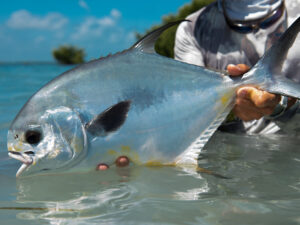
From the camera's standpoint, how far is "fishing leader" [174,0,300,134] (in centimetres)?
268

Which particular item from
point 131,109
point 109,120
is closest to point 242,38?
point 131,109

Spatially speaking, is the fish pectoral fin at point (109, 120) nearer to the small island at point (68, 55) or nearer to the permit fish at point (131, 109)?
the permit fish at point (131, 109)

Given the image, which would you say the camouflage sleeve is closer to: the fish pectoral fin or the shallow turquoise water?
the shallow turquoise water

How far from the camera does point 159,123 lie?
1701mm

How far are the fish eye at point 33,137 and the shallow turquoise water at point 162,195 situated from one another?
229 mm

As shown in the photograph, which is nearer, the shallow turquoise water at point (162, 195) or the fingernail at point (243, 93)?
the shallow turquoise water at point (162, 195)

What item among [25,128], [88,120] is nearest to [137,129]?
[88,120]

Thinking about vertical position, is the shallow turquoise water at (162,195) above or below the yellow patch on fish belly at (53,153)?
below

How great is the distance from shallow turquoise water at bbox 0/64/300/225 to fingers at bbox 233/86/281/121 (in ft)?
0.95

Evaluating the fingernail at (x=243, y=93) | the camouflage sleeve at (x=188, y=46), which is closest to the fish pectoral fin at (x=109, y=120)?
the fingernail at (x=243, y=93)

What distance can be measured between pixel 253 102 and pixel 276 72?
290mm

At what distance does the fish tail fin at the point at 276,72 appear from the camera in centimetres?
160

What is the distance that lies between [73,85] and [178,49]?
1615mm

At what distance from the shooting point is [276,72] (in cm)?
166
